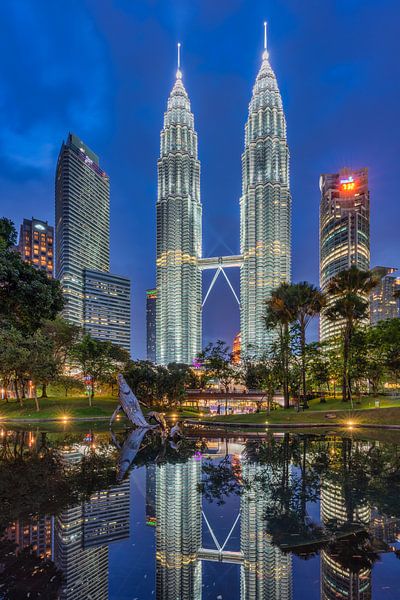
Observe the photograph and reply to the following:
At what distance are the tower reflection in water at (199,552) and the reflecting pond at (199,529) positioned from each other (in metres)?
0.03

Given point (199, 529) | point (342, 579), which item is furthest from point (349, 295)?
point (342, 579)

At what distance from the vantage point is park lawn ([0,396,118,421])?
5216 centimetres

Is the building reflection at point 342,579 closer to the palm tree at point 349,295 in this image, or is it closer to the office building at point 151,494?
the office building at point 151,494

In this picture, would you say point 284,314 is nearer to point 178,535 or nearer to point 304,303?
point 304,303

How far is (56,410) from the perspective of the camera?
5516cm

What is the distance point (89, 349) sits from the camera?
218 feet

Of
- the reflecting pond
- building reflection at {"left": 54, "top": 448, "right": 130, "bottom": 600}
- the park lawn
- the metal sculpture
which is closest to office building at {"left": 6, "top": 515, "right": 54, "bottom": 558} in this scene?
the reflecting pond

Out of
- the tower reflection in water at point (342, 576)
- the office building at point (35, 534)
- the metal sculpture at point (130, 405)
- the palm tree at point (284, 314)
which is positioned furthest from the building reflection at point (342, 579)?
the palm tree at point (284, 314)

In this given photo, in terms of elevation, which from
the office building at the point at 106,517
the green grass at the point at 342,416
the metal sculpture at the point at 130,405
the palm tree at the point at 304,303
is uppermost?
the palm tree at the point at 304,303

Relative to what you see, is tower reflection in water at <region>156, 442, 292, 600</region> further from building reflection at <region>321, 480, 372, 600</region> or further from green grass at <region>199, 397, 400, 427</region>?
green grass at <region>199, 397, 400, 427</region>

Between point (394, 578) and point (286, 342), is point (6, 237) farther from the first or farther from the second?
point (286, 342)

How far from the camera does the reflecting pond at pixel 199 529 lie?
7.11m

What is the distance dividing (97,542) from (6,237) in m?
12.4

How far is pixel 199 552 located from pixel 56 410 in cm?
5177
